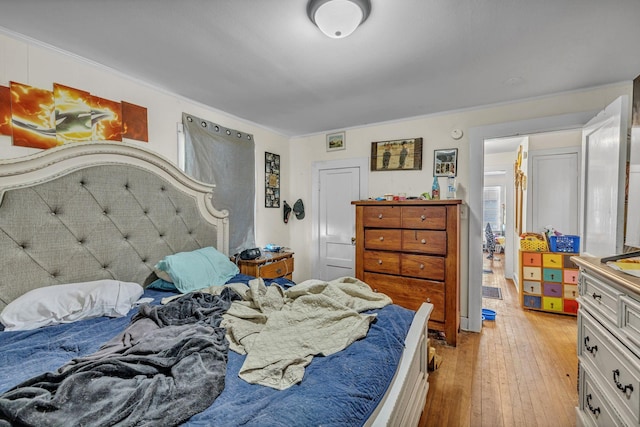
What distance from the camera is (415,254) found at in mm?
2621

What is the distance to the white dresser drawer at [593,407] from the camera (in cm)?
121

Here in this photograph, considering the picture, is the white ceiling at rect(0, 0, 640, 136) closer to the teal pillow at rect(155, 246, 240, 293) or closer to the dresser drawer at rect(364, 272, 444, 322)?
→ the teal pillow at rect(155, 246, 240, 293)

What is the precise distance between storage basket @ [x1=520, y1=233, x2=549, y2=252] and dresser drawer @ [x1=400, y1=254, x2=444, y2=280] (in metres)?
1.84

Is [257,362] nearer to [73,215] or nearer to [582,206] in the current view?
[73,215]

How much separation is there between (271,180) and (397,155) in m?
1.60

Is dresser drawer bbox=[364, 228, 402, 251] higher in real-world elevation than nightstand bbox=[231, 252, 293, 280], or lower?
higher

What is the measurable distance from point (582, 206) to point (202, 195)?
10.3 ft

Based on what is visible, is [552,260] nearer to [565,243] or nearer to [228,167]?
[565,243]

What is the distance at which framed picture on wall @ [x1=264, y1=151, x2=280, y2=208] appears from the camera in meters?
3.51

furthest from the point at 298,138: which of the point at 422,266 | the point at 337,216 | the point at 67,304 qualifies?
the point at 67,304

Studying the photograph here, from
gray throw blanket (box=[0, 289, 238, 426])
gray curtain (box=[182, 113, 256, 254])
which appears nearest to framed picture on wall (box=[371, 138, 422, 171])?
gray curtain (box=[182, 113, 256, 254])

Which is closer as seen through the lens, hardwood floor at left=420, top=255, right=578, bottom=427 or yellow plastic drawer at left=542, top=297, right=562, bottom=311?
hardwood floor at left=420, top=255, right=578, bottom=427

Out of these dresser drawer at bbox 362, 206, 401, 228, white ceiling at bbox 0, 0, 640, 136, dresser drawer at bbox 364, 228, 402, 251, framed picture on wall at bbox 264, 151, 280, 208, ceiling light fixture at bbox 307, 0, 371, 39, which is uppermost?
white ceiling at bbox 0, 0, 640, 136

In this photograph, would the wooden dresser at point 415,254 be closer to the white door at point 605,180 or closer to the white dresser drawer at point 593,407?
the white door at point 605,180
